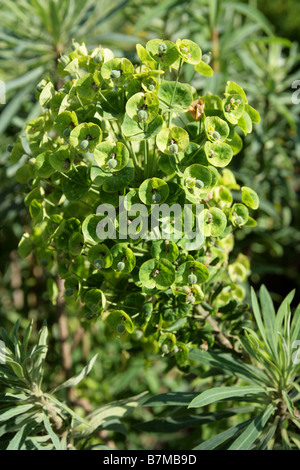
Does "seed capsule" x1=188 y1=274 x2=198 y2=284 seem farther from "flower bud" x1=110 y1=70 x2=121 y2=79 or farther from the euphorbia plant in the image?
"flower bud" x1=110 y1=70 x2=121 y2=79

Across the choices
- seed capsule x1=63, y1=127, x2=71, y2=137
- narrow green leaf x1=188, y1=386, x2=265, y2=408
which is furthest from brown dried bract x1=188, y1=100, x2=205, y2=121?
narrow green leaf x1=188, y1=386, x2=265, y2=408

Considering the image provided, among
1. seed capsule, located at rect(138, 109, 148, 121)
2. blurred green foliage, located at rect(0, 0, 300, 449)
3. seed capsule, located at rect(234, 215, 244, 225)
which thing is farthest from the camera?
blurred green foliage, located at rect(0, 0, 300, 449)

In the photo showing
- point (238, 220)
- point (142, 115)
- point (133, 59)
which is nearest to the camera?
point (142, 115)

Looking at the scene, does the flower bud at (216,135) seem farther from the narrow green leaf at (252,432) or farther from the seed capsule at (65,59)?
the narrow green leaf at (252,432)

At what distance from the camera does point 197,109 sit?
0.87 meters

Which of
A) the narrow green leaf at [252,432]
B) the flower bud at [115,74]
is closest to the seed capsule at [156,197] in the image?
the flower bud at [115,74]

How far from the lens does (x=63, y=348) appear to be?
5.10 feet

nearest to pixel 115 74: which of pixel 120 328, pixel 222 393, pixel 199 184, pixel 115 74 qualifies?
pixel 115 74

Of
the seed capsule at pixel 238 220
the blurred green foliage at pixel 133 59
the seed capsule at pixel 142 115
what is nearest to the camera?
the seed capsule at pixel 142 115

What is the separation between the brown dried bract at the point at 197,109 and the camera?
2.87 ft

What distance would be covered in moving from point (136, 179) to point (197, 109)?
18cm

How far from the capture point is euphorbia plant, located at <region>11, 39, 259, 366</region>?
0.82m

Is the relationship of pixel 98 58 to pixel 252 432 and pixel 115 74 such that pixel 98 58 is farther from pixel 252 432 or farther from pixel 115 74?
pixel 252 432
